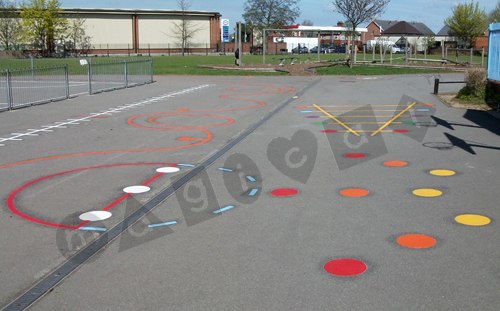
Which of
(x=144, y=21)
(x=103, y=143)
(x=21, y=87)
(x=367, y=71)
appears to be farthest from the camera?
(x=144, y=21)

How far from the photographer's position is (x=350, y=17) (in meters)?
42.8

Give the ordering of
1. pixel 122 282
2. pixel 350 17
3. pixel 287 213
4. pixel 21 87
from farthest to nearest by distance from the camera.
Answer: pixel 350 17 → pixel 21 87 → pixel 287 213 → pixel 122 282

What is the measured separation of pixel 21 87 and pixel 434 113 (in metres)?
18.7

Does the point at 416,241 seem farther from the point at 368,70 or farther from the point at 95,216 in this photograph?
the point at 368,70

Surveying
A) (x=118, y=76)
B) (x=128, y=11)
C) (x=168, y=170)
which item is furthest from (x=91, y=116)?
(x=128, y=11)

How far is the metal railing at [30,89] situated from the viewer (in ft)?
63.9

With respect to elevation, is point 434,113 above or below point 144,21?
below

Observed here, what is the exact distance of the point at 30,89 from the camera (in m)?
25.2

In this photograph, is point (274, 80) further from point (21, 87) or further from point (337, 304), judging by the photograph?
point (337, 304)

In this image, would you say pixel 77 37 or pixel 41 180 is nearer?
pixel 41 180

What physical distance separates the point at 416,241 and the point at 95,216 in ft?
13.0

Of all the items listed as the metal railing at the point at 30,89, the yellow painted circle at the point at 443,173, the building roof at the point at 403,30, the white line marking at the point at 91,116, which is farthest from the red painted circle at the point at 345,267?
the building roof at the point at 403,30

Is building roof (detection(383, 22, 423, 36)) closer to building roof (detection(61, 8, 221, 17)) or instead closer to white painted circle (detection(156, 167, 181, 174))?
building roof (detection(61, 8, 221, 17))

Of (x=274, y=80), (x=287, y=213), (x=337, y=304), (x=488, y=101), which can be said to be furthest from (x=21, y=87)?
(x=337, y=304)
